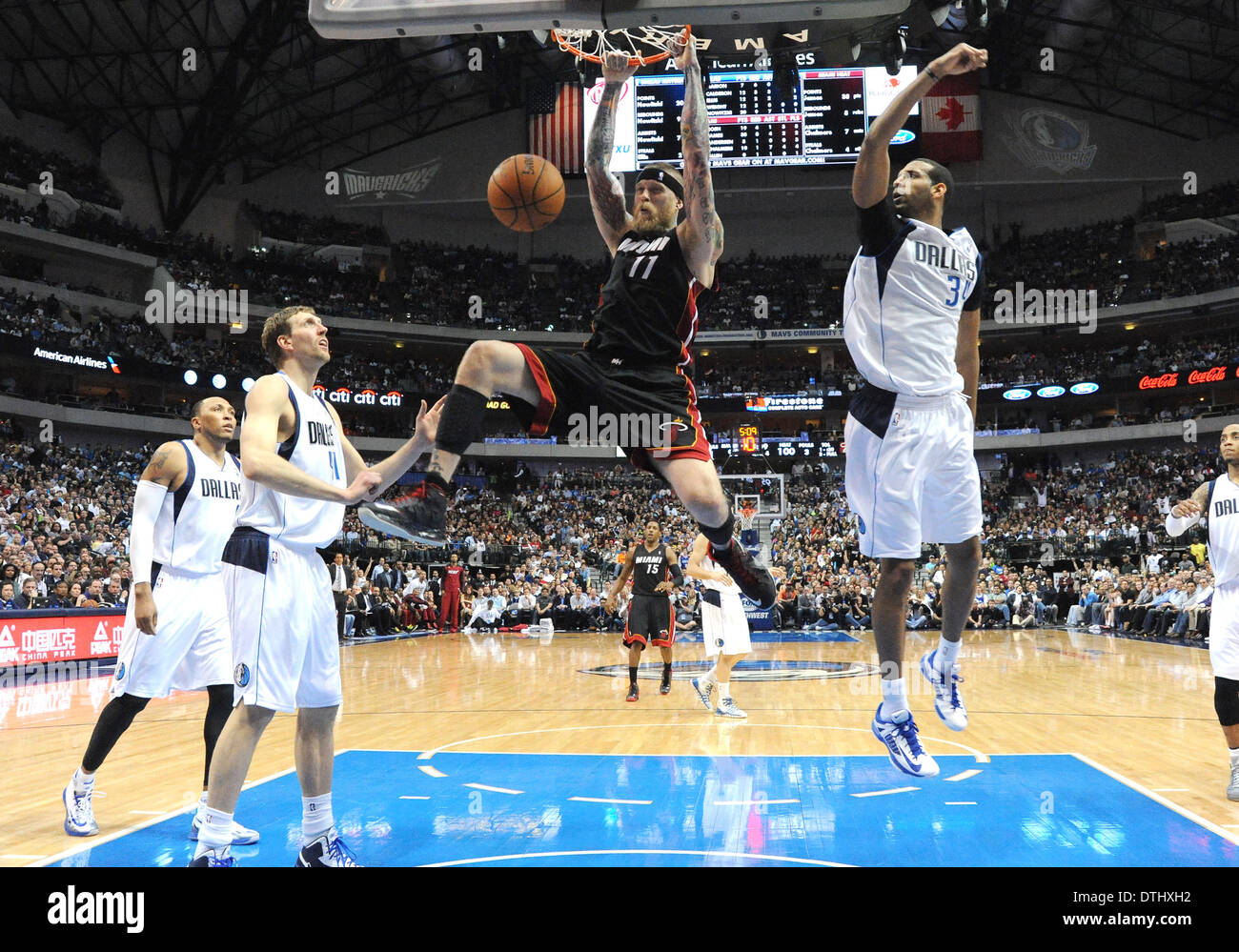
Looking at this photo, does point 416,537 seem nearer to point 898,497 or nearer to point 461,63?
point 898,497

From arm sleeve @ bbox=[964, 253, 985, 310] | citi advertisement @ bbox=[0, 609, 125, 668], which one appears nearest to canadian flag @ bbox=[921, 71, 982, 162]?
citi advertisement @ bbox=[0, 609, 125, 668]

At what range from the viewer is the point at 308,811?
13.9ft

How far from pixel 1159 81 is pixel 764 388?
53.7 feet

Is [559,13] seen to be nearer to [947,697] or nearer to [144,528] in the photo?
[947,697]

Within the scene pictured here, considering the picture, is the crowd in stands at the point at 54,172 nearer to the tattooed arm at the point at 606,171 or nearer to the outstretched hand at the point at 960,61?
the tattooed arm at the point at 606,171

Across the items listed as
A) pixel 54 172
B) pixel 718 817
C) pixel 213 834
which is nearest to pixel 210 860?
pixel 213 834

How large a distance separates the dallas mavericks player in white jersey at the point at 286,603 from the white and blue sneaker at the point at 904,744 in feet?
7.08

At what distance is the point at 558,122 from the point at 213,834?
28292 millimetres

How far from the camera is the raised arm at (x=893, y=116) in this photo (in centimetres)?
347

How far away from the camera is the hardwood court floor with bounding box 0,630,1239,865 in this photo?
6285mm

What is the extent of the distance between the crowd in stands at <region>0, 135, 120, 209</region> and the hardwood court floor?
75.1ft

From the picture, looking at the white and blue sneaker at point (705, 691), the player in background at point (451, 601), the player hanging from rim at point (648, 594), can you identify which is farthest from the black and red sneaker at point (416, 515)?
the player in background at point (451, 601)

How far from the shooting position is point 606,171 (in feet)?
14.1

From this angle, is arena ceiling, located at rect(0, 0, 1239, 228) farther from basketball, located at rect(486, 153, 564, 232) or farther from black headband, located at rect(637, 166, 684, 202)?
black headband, located at rect(637, 166, 684, 202)
